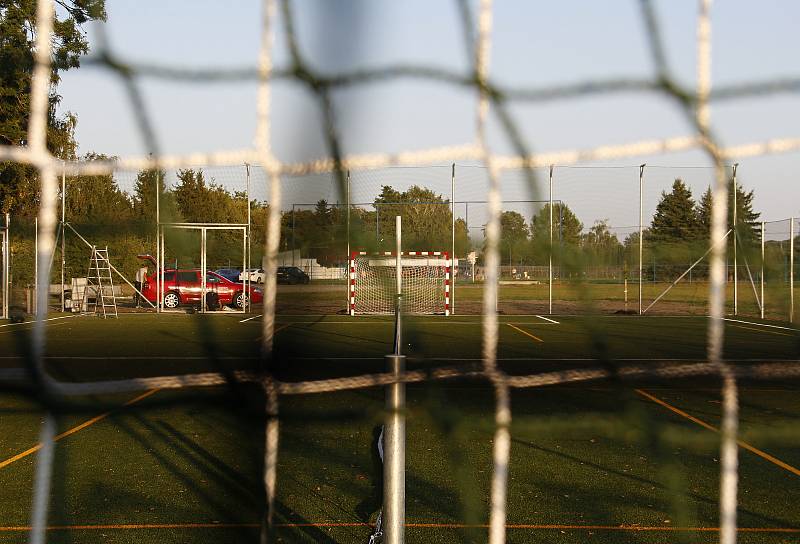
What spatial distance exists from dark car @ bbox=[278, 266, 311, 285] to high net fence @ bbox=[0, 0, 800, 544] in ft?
0.19

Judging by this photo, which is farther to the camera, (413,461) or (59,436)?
(59,436)

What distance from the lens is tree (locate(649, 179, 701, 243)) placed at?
3.43 meters

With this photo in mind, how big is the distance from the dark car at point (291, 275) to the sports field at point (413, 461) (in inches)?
3.5

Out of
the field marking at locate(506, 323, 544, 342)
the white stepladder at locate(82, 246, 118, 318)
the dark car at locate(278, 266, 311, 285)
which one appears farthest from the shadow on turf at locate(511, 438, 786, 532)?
the white stepladder at locate(82, 246, 118, 318)

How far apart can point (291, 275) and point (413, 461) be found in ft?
9.97

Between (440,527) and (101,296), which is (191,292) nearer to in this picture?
(101,296)

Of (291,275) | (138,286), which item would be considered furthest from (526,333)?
(291,275)

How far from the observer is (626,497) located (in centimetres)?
399

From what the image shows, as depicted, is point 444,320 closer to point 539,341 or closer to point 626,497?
point 539,341

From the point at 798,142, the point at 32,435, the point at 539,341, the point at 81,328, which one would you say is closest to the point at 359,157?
the point at 798,142

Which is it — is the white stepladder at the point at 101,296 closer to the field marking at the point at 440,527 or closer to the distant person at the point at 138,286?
the distant person at the point at 138,286

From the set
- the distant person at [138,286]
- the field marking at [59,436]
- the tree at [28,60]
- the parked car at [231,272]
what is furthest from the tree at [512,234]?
the distant person at [138,286]

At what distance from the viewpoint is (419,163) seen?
1646 mm

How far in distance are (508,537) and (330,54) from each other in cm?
255
